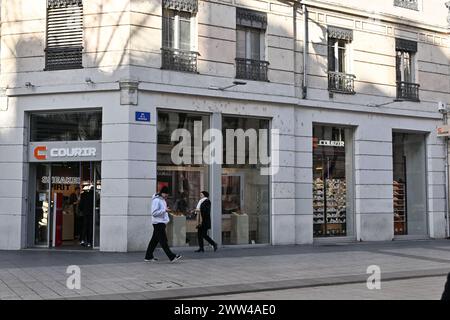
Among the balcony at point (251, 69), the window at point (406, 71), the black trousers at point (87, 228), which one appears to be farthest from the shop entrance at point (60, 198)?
the window at point (406, 71)

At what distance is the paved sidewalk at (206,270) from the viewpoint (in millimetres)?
9156

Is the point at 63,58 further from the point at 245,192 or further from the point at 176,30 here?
the point at 245,192

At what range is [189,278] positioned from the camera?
1051 cm

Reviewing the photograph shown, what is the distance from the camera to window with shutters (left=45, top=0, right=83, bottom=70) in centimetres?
1544

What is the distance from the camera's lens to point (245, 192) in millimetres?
17141

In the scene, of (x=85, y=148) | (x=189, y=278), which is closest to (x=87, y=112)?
(x=85, y=148)

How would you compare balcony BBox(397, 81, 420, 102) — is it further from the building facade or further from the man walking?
the man walking

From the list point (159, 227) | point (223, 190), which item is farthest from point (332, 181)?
point (159, 227)

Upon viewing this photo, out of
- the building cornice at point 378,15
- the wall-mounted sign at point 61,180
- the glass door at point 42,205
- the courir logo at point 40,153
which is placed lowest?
the glass door at point 42,205

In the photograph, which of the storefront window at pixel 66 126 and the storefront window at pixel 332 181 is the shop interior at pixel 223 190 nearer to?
the storefront window at pixel 66 126

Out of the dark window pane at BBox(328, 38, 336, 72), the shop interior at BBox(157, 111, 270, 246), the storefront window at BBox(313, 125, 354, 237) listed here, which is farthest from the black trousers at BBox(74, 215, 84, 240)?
the dark window pane at BBox(328, 38, 336, 72)

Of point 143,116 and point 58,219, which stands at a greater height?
point 143,116

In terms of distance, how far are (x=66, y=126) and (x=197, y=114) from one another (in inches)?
149

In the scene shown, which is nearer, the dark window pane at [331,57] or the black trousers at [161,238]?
the black trousers at [161,238]
